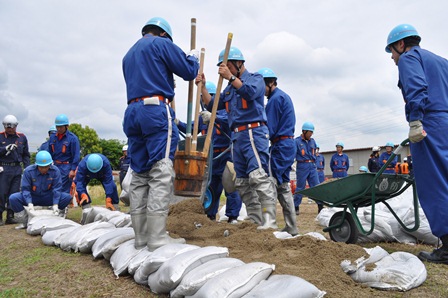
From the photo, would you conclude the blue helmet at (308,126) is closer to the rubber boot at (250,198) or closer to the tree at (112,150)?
the rubber boot at (250,198)

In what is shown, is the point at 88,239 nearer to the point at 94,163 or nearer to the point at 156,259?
the point at 156,259

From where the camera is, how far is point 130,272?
8.98 ft

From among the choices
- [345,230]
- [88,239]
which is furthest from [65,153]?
[345,230]

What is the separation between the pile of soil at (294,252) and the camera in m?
2.20

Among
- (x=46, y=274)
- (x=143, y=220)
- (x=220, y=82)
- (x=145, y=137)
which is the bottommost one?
(x=46, y=274)

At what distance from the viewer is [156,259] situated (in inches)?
98.1

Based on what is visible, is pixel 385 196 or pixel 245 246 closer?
pixel 245 246

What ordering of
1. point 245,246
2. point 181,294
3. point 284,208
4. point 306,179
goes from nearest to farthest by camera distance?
point 181,294 → point 245,246 → point 284,208 → point 306,179

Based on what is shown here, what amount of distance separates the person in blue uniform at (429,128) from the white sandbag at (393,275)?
2.30 feet

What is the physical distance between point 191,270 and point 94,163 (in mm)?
4732

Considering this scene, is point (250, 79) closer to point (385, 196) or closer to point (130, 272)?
point (385, 196)

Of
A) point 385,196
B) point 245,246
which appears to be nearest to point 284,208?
point 385,196

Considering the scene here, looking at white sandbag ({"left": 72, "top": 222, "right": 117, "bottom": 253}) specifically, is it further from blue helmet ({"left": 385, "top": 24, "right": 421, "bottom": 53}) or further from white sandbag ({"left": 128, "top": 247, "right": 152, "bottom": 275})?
blue helmet ({"left": 385, "top": 24, "right": 421, "bottom": 53})

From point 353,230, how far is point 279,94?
1.78 m
